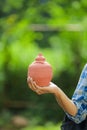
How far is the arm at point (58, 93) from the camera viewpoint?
3.36 metres

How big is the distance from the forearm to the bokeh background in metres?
4.63

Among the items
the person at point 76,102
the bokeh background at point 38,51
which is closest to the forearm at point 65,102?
the person at point 76,102

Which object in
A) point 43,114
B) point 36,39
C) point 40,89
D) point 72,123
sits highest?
point 40,89

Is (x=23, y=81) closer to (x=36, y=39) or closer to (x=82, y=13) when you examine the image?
(x=36, y=39)

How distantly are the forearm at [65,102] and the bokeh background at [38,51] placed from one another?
463 cm

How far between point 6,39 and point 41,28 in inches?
22.8

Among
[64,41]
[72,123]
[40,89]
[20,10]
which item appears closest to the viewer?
[40,89]

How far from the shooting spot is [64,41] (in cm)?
848

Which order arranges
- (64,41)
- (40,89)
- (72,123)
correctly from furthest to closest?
(64,41), (72,123), (40,89)

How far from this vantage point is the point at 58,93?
340 centimetres

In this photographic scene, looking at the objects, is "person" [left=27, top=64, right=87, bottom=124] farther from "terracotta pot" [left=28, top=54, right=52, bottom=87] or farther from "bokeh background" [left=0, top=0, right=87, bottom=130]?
"bokeh background" [left=0, top=0, right=87, bottom=130]

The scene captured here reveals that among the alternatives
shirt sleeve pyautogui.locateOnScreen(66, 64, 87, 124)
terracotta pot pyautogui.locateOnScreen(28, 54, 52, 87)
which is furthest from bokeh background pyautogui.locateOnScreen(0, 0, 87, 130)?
terracotta pot pyautogui.locateOnScreen(28, 54, 52, 87)

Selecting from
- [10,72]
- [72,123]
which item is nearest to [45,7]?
[10,72]

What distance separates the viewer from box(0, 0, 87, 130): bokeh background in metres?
8.38
